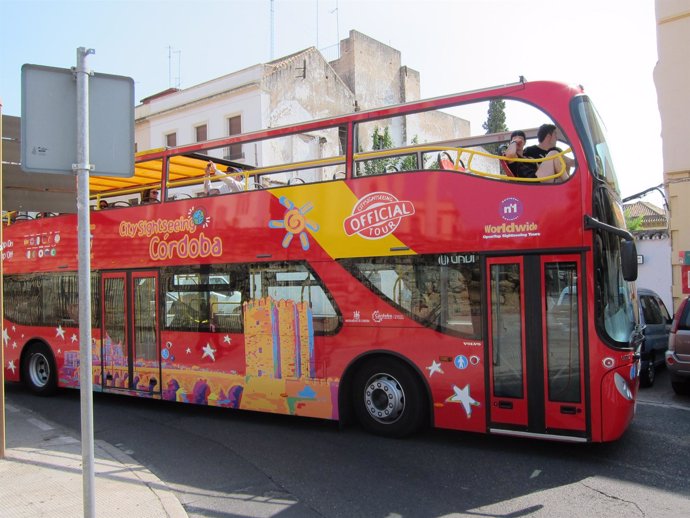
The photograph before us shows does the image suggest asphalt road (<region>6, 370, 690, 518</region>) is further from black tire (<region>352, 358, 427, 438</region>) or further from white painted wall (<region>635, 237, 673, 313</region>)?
white painted wall (<region>635, 237, 673, 313</region>)

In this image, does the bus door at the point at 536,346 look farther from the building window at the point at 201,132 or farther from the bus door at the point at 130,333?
the building window at the point at 201,132

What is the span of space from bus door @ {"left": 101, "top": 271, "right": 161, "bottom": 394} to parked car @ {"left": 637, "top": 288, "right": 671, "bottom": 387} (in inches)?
324

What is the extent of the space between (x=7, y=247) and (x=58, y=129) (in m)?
9.62

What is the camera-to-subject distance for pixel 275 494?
17.6 ft

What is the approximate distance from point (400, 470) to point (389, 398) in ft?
3.85

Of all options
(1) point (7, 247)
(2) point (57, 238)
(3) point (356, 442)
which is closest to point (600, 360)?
(3) point (356, 442)

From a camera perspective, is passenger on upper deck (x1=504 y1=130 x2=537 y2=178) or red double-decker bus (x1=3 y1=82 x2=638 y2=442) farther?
passenger on upper deck (x1=504 y1=130 x2=537 y2=178)

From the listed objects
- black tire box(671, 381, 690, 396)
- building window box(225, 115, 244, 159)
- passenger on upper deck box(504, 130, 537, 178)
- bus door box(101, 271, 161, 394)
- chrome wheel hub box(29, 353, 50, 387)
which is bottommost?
black tire box(671, 381, 690, 396)

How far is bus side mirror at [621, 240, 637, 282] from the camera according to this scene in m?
5.71

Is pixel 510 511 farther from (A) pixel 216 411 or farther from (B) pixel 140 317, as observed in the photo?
(B) pixel 140 317

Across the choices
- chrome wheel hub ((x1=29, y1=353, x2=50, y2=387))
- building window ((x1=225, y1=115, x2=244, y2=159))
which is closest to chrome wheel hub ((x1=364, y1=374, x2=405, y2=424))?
chrome wheel hub ((x1=29, y1=353, x2=50, y2=387))

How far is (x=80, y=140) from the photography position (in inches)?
140

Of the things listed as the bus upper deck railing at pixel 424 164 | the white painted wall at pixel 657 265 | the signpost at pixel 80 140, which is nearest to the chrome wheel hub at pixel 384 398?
the bus upper deck railing at pixel 424 164

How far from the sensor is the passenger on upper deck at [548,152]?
6.22m
